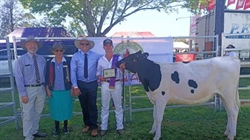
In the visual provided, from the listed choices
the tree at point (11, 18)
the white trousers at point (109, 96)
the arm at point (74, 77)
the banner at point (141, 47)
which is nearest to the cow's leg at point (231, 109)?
the banner at point (141, 47)

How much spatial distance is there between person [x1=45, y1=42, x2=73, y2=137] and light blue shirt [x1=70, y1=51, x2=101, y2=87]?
0.56 feet

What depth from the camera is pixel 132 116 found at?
5664 millimetres

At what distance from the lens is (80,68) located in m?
4.21

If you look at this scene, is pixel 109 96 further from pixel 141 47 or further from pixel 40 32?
pixel 40 32

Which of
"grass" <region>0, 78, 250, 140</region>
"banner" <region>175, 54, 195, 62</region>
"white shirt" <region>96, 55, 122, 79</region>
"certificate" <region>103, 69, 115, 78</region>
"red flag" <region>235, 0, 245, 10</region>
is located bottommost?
"grass" <region>0, 78, 250, 140</region>

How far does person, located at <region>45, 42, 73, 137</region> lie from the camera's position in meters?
4.18

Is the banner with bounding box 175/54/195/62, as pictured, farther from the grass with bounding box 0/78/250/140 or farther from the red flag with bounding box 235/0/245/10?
the red flag with bounding box 235/0/245/10

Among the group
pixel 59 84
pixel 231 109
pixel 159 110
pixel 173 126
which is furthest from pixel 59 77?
pixel 231 109

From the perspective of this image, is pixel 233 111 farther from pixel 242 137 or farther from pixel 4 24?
pixel 4 24

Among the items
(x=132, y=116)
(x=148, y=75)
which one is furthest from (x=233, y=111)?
(x=132, y=116)

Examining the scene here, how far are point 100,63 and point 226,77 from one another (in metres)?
2.34

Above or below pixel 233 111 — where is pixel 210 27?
above

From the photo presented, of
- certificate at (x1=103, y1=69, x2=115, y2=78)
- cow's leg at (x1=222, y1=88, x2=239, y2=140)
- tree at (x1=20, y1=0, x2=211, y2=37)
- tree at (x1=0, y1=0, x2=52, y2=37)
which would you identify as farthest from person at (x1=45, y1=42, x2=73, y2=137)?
tree at (x1=0, y1=0, x2=52, y2=37)

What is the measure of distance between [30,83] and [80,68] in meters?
0.92
